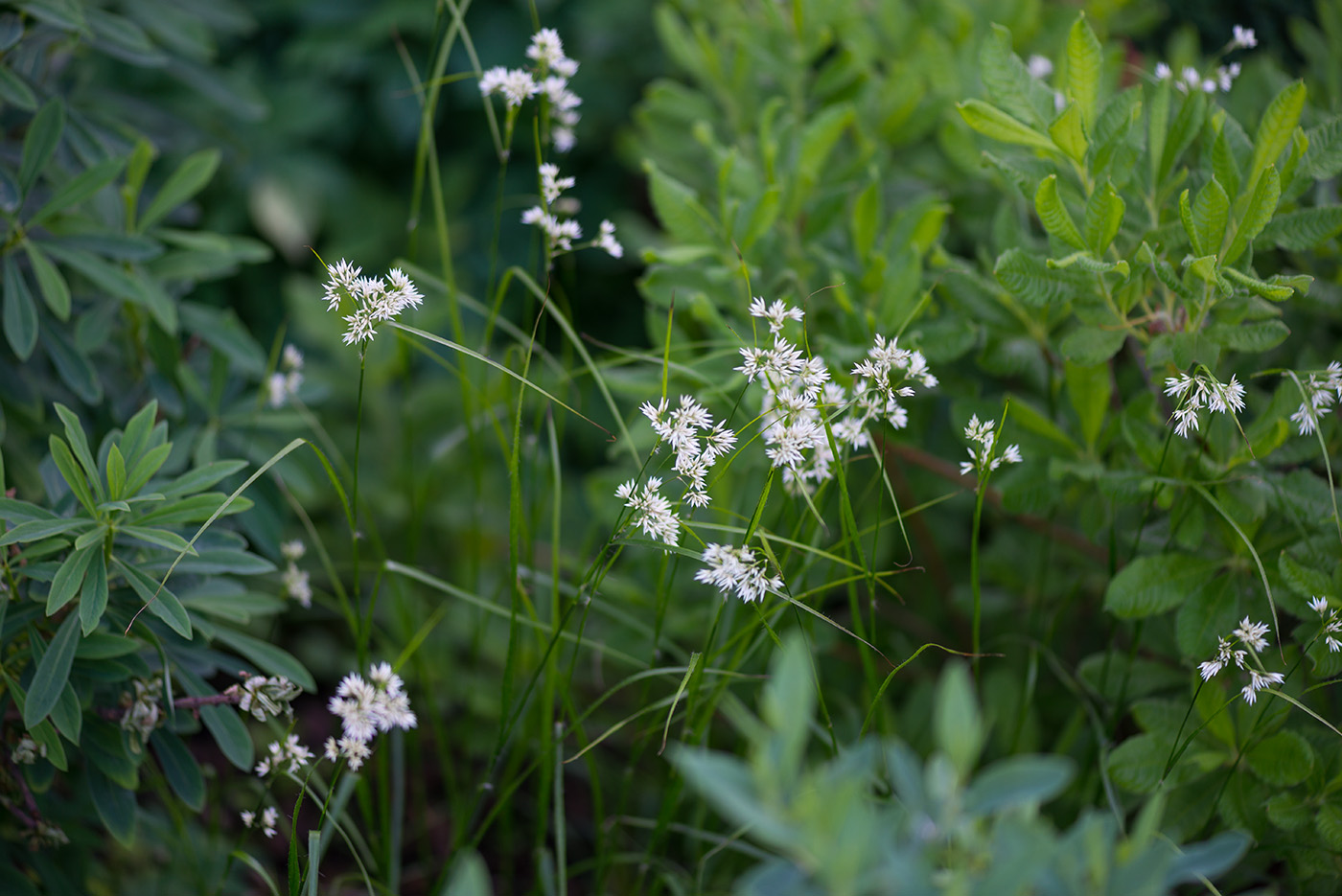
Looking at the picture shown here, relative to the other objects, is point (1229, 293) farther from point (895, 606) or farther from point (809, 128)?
point (895, 606)

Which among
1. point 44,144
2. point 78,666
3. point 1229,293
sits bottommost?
point 78,666

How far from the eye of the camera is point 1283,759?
3.41 feet

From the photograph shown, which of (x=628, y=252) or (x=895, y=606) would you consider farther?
(x=628, y=252)

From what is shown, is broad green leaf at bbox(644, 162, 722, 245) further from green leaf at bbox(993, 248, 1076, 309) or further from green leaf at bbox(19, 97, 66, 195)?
green leaf at bbox(19, 97, 66, 195)

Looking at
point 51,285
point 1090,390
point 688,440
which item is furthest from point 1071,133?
point 51,285

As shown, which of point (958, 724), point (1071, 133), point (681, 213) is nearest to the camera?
point (958, 724)

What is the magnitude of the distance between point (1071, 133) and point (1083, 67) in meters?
0.12

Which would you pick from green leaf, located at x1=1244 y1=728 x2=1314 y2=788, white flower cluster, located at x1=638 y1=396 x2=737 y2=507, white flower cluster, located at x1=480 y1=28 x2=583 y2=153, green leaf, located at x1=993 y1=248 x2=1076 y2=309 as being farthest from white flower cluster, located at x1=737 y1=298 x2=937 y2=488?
green leaf, located at x1=1244 y1=728 x2=1314 y2=788

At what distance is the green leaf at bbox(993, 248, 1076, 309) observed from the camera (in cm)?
108

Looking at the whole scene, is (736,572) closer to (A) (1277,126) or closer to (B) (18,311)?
(A) (1277,126)

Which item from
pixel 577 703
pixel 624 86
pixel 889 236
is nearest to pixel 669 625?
pixel 577 703

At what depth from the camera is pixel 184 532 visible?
3.73 ft

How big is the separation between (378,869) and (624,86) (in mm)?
1885

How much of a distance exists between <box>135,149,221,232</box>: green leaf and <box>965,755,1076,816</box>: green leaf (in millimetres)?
1358
